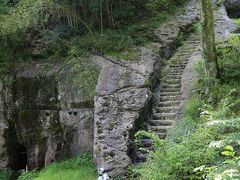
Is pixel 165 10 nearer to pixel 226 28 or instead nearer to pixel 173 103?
pixel 226 28

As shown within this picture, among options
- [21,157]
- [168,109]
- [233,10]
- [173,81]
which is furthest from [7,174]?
[233,10]

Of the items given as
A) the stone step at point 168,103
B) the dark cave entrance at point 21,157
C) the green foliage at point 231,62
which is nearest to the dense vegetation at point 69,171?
the dark cave entrance at point 21,157

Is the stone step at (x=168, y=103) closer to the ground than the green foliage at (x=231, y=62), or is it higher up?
closer to the ground

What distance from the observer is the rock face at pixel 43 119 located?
11273 mm

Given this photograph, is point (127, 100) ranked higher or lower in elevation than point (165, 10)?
lower

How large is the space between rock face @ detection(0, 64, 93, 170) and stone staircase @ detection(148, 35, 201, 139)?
2170mm

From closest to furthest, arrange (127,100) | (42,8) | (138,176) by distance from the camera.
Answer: (138,176) → (127,100) → (42,8)

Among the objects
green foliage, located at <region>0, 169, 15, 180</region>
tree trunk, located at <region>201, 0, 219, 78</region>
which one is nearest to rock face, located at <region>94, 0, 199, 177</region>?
tree trunk, located at <region>201, 0, 219, 78</region>

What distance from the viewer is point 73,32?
519 inches

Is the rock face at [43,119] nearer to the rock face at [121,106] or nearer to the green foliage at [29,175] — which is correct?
the green foliage at [29,175]

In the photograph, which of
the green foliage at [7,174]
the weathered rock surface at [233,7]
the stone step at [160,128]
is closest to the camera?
the stone step at [160,128]

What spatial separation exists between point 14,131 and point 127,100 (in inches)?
176

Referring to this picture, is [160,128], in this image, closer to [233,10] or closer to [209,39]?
[209,39]

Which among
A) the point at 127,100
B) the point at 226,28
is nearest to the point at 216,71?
the point at 127,100
